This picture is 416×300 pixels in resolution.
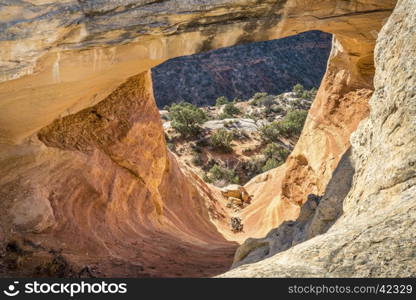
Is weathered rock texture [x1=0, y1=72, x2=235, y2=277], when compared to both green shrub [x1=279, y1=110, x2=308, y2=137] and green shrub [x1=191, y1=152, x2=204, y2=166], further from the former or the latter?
green shrub [x1=279, y1=110, x2=308, y2=137]

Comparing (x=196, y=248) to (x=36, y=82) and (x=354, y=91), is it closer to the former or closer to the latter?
(x=36, y=82)

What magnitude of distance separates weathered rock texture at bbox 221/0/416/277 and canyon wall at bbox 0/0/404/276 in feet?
8.19

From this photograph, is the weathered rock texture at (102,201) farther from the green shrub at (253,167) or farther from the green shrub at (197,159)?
the green shrub at (253,167)

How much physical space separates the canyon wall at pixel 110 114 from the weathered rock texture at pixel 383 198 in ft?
8.19

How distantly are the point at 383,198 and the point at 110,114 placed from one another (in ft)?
23.6

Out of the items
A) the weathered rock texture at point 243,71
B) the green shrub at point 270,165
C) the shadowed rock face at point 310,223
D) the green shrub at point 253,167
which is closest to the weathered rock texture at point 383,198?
the shadowed rock face at point 310,223

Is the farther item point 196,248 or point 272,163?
point 272,163

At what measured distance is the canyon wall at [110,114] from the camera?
215 inches

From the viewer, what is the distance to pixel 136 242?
7688 mm

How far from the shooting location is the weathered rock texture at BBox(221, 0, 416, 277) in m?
2.66

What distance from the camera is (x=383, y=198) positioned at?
3354 millimetres

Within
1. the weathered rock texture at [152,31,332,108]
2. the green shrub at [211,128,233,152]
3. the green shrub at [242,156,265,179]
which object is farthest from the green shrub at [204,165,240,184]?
the weathered rock texture at [152,31,332,108]

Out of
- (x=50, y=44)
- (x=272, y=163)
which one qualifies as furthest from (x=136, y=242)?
(x=272, y=163)

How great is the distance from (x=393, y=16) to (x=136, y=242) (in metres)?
6.27
